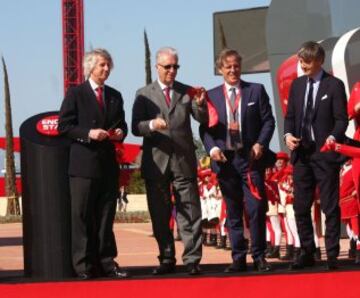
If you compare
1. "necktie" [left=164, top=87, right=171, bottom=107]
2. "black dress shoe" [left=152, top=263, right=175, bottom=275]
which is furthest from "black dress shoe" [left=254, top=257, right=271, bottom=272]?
"necktie" [left=164, top=87, right=171, bottom=107]

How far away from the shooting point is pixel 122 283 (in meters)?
7.09

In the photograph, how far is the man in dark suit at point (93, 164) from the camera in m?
7.89

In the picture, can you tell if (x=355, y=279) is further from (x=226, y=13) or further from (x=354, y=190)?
(x=226, y=13)

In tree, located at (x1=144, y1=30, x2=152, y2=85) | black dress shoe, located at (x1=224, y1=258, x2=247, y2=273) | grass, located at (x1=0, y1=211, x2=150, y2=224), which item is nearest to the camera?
black dress shoe, located at (x1=224, y1=258, x2=247, y2=273)

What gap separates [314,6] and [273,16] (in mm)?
2035

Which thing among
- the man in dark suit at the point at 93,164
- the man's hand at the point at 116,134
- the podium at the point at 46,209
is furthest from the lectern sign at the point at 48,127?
the man's hand at the point at 116,134

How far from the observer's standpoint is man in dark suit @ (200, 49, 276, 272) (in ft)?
26.7

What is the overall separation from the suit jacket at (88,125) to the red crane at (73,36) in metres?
62.6

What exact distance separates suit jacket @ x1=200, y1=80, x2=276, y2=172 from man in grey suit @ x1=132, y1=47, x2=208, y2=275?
13 centimetres

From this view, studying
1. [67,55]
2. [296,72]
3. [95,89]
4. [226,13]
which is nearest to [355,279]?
[95,89]

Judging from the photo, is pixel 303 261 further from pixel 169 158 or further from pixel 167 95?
pixel 167 95

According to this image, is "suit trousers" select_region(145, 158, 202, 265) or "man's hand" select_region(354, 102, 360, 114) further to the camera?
"man's hand" select_region(354, 102, 360, 114)

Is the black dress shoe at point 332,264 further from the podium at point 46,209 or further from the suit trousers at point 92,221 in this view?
the podium at point 46,209

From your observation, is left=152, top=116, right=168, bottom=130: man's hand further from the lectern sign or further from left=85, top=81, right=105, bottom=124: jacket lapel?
the lectern sign
